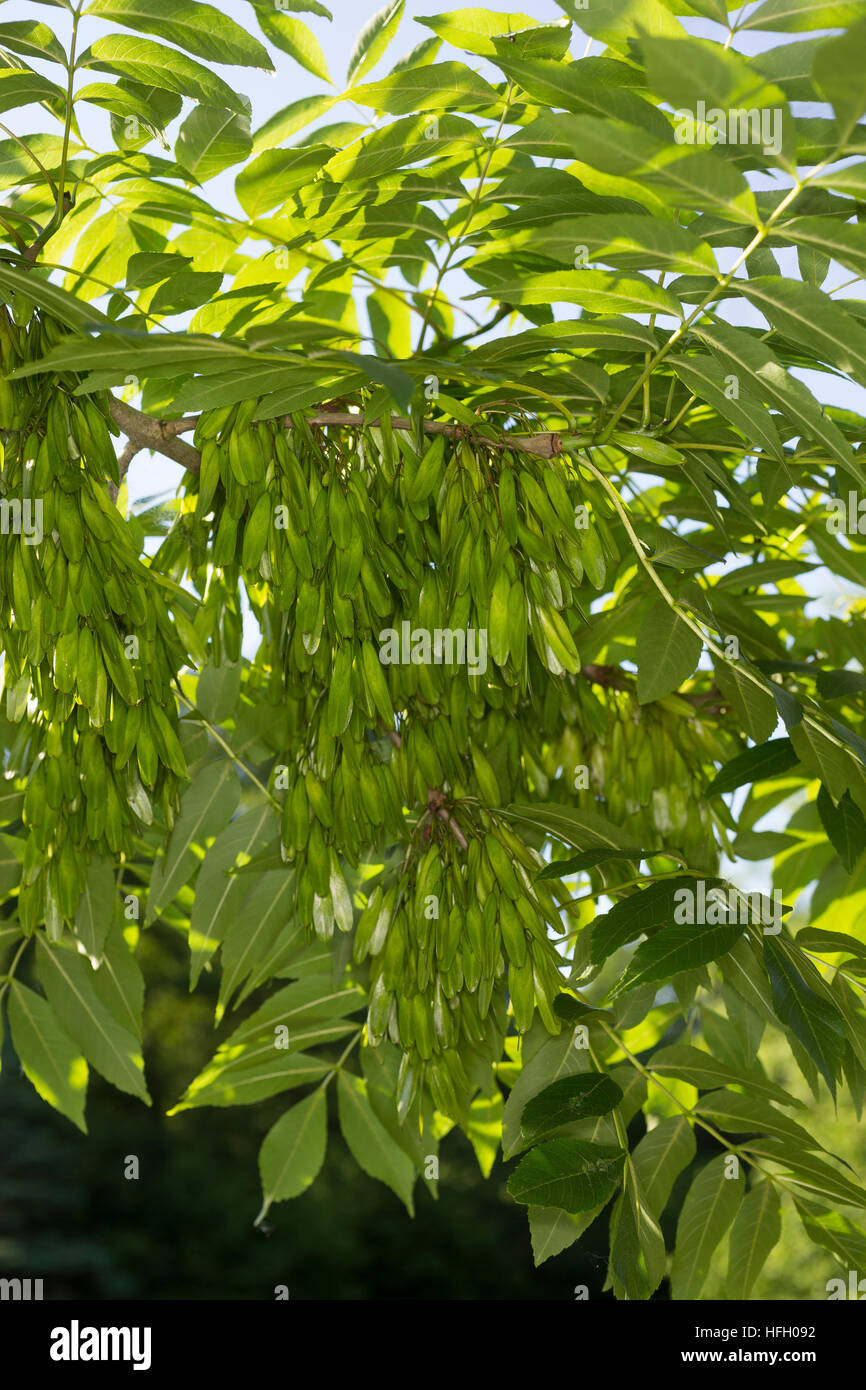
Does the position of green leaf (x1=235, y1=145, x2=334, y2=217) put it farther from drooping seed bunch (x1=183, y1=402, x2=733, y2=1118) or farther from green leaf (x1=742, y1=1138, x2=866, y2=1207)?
green leaf (x1=742, y1=1138, x2=866, y2=1207)

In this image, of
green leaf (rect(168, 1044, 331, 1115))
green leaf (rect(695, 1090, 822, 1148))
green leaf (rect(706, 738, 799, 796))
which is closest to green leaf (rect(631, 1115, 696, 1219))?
green leaf (rect(695, 1090, 822, 1148))

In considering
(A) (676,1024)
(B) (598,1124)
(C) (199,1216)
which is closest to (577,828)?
(B) (598,1124)

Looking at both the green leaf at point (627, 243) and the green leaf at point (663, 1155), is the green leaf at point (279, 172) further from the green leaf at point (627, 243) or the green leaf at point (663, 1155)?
the green leaf at point (663, 1155)

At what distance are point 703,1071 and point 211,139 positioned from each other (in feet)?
2.62

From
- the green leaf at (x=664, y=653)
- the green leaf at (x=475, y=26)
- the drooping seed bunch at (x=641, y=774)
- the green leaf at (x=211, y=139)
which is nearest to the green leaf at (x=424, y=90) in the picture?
the green leaf at (x=475, y=26)

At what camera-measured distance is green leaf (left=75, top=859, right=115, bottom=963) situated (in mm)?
949

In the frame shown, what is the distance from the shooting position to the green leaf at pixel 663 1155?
0.84 metres

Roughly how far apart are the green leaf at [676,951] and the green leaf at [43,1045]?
2.09ft

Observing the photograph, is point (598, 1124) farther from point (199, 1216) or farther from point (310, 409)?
point (199, 1216)

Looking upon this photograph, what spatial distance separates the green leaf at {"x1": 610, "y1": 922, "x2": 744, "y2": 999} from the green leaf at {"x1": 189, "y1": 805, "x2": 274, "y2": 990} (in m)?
0.42

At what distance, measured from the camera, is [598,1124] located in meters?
0.81

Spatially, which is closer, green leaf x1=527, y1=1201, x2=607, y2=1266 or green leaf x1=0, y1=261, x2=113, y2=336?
green leaf x1=0, y1=261, x2=113, y2=336

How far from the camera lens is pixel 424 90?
2.58 ft
